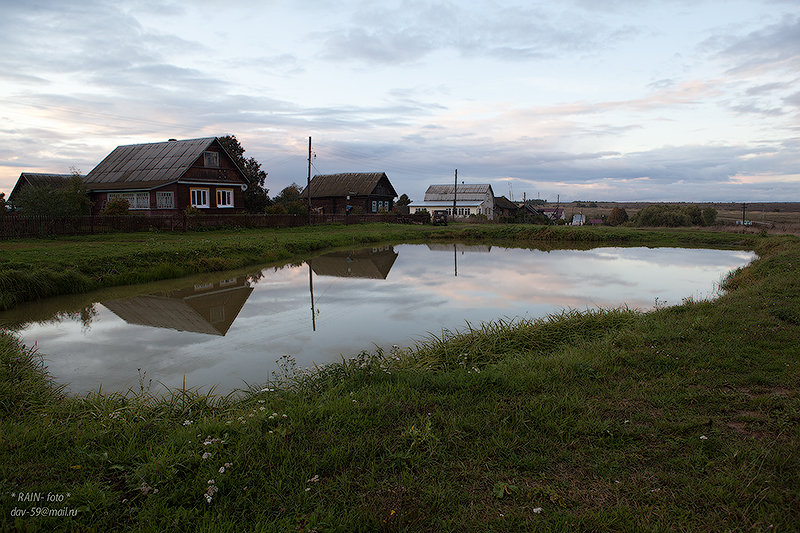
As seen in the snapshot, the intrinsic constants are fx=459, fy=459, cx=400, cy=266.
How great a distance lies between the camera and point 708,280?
15.3 m

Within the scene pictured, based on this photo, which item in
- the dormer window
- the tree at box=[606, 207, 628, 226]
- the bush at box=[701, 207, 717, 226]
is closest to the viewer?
the dormer window

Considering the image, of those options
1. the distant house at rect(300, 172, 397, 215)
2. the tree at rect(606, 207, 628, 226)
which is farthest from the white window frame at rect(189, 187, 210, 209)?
the tree at rect(606, 207, 628, 226)

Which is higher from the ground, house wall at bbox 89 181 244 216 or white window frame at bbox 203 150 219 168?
white window frame at bbox 203 150 219 168

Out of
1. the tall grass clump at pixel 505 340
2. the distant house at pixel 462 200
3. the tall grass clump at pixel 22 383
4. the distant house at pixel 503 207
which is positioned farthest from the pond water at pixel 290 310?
the distant house at pixel 503 207

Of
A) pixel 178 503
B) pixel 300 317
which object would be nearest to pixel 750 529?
pixel 178 503

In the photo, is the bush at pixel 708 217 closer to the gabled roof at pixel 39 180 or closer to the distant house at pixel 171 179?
the distant house at pixel 171 179

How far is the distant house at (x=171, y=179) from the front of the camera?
28938 mm

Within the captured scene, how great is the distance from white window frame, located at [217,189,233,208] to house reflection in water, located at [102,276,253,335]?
1987cm

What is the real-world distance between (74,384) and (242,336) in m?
2.83

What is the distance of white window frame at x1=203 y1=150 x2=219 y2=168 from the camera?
30.6 meters

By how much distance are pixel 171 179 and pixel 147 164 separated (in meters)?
4.87

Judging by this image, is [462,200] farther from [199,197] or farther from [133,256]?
[133,256]

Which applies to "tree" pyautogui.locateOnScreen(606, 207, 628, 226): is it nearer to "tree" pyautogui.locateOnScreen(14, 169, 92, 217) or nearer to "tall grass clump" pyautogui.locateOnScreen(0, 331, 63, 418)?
"tree" pyautogui.locateOnScreen(14, 169, 92, 217)

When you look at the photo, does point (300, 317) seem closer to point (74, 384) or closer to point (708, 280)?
point (74, 384)
